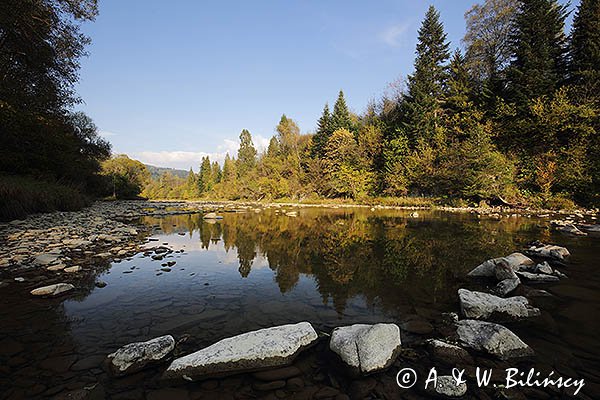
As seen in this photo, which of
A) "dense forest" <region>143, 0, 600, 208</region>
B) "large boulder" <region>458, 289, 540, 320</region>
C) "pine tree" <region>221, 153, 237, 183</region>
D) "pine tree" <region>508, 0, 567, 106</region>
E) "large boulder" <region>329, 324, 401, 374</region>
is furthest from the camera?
"pine tree" <region>221, 153, 237, 183</region>

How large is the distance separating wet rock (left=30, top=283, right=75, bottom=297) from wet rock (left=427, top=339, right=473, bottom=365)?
5305mm

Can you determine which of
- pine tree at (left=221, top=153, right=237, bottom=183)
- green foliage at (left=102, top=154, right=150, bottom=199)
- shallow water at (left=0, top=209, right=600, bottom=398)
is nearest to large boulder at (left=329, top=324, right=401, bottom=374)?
shallow water at (left=0, top=209, right=600, bottom=398)

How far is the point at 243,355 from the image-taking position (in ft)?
8.10

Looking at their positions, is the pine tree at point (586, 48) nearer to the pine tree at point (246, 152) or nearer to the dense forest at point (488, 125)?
the dense forest at point (488, 125)

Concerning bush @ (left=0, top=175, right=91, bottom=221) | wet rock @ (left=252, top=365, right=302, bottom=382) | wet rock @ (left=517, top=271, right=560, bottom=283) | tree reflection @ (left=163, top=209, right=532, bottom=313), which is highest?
bush @ (left=0, top=175, right=91, bottom=221)

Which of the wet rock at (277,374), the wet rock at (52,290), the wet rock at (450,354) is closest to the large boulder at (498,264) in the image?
the wet rock at (450,354)

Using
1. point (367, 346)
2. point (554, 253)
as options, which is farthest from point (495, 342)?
point (554, 253)

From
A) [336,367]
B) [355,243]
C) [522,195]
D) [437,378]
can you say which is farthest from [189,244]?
[522,195]

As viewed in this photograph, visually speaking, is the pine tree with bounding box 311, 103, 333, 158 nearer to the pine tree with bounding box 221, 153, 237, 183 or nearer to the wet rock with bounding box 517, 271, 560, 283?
the pine tree with bounding box 221, 153, 237, 183

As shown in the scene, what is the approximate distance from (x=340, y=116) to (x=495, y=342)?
42709mm

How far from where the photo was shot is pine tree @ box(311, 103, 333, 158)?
42.5 meters

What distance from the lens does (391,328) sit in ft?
9.29

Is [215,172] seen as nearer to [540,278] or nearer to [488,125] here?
[488,125]

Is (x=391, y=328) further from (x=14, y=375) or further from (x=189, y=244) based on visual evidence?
(x=189, y=244)
